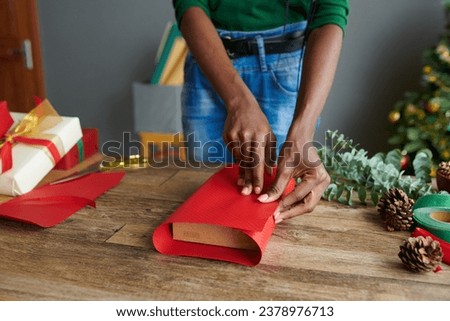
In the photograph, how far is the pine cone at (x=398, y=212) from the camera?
1000 millimetres

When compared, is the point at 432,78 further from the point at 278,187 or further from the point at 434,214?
the point at 278,187

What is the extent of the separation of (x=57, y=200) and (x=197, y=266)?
48 cm

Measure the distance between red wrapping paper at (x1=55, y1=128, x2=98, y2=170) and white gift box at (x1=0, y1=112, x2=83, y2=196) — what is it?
0.06 metres

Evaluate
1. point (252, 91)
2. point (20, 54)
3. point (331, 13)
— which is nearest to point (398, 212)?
point (331, 13)

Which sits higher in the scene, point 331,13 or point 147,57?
point 331,13

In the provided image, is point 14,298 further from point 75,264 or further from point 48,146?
point 48,146

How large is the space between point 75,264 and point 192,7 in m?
0.83

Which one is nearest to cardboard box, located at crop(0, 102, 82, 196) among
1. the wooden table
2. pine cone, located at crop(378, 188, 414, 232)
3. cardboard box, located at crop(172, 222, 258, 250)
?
the wooden table

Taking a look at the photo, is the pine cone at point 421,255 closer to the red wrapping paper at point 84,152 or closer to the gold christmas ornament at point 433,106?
the red wrapping paper at point 84,152

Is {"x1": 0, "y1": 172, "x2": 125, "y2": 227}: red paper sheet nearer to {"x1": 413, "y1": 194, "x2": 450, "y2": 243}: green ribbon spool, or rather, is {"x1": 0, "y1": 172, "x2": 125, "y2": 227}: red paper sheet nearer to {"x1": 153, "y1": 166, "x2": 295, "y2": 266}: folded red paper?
{"x1": 153, "y1": 166, "x2": 295, "y2": 266}: folded red paper

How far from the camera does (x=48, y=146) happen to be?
4.19ft

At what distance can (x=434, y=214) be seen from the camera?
3.18 feet
